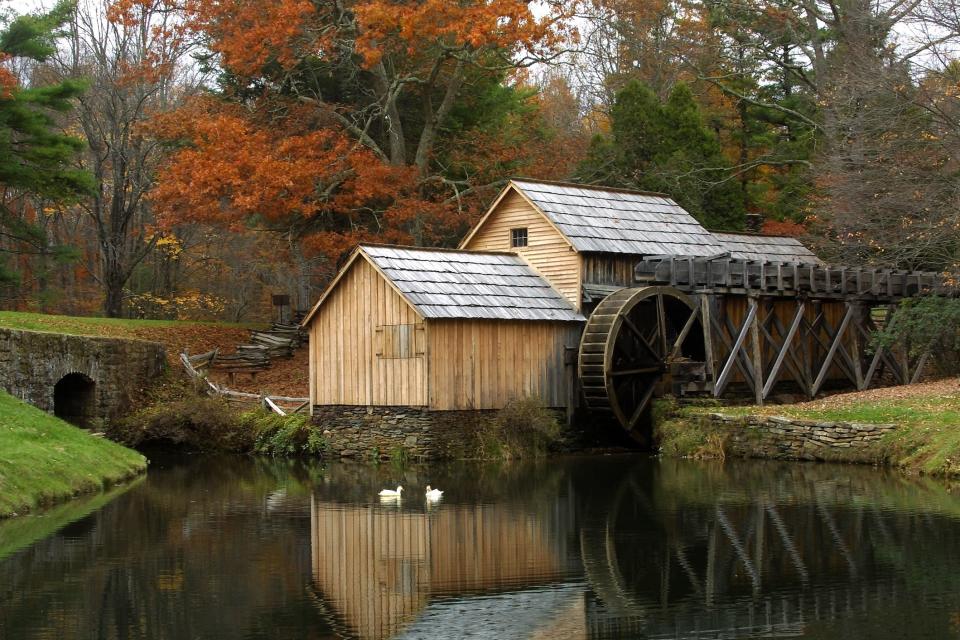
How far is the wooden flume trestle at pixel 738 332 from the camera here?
27578 millimetres

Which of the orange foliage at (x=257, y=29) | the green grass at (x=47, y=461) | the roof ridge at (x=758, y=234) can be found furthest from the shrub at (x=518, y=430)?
the orange foliage at (x=257, y=29)

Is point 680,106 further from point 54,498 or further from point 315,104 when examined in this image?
point 54,498

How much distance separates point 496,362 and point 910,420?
27.3ft

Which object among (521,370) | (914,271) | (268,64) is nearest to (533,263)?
(521,370)

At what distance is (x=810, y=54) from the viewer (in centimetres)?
4031

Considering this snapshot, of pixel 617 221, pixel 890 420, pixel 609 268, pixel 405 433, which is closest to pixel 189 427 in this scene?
pixel 405 433

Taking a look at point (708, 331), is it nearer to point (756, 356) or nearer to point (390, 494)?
point (756, 356)

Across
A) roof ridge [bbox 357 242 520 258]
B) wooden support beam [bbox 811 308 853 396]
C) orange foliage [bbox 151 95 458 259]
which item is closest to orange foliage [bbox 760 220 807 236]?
wooden support beam [bbox 811 308 853 396]

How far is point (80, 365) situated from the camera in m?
29.6

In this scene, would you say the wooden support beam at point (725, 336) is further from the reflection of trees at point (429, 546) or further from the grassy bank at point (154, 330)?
the grassy bank at point (154, 330)

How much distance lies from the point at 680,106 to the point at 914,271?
9347mm

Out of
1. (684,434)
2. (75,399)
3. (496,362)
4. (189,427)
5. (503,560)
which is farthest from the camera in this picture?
(75,399)

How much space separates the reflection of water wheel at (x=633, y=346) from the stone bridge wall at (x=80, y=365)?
36.8ft

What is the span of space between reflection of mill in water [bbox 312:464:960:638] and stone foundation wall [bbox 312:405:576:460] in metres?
6.67
